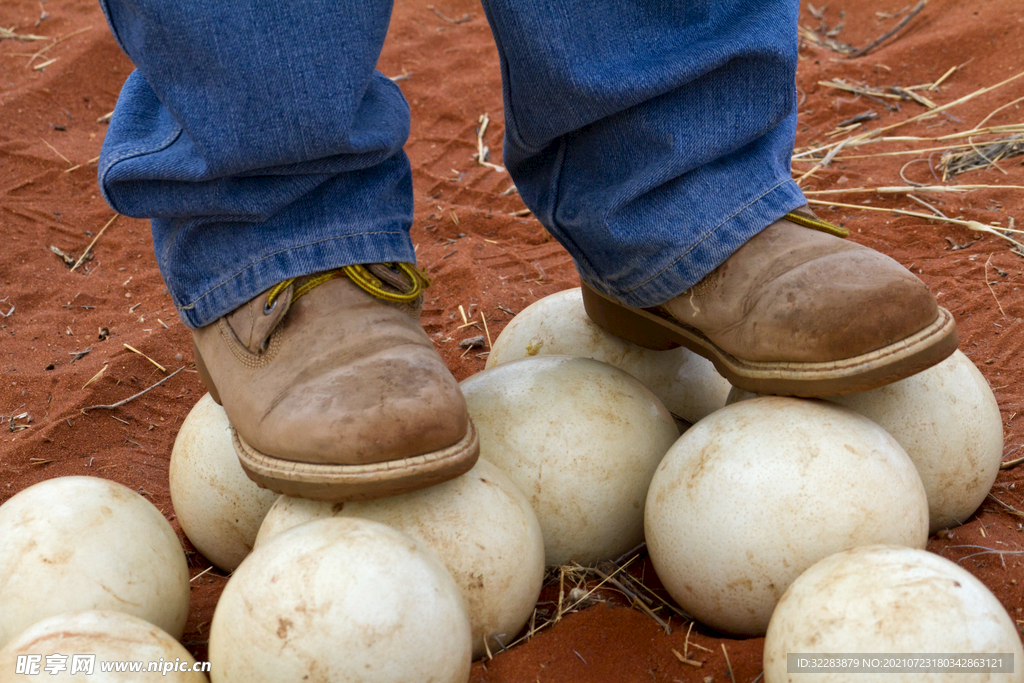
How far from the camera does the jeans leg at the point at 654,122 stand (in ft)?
6.83

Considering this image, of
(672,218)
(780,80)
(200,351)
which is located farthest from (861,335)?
(200,351)

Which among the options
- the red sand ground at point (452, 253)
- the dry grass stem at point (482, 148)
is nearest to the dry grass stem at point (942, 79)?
the red sand ground at point (452, 253)

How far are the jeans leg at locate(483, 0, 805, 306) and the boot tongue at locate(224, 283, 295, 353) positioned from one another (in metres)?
0.70

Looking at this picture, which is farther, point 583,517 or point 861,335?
point 583,517

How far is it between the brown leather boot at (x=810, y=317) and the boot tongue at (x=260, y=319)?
3.08 ft

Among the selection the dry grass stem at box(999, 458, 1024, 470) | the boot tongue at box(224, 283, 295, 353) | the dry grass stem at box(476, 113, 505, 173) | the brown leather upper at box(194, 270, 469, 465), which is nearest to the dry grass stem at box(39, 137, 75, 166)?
the dry grass stem at box(476, 113, 505, 173)

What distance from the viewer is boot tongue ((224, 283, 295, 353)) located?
2141 mm

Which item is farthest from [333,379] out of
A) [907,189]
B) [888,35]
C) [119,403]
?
[888,35]

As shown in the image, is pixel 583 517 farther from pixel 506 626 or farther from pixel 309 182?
pixel 309 182

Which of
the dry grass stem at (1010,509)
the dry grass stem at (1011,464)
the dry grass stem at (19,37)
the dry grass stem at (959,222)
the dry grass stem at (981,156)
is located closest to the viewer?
the dry grass stem at (1010,509)

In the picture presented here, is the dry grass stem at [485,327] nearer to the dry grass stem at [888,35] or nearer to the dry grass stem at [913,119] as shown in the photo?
the dry grass stem at [913,119]

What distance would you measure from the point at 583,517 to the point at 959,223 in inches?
105

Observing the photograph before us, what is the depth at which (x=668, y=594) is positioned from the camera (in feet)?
7.20

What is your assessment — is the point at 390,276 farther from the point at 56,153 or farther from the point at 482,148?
the point at 56,153
